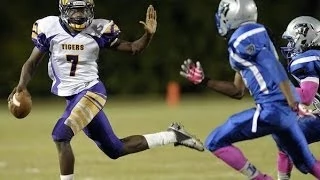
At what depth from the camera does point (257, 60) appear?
16.6 feet

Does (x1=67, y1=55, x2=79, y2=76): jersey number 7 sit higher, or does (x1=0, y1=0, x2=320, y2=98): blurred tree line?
(x1=67, y1=55, x2=79, y2=76): jersey number 7

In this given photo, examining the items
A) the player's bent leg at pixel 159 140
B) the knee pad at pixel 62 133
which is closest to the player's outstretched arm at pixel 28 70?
the knee pad at pixel 62 133

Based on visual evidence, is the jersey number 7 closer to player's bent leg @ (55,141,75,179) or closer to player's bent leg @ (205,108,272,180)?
player's bent leg @ (55,141,75,179)

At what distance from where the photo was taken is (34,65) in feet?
19.0

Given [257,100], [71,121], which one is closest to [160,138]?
[71,121]

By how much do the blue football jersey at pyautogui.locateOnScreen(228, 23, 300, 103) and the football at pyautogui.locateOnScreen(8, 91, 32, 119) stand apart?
1.49m

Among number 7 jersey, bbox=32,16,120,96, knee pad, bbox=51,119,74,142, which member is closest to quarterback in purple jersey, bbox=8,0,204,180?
number 7 jersey, bbox=32,16,120,96

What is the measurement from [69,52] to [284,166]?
166 centimetres

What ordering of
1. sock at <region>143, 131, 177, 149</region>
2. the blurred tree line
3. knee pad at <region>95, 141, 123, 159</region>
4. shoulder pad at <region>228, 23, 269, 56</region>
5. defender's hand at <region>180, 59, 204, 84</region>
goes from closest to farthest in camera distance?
shoulder pad at <region>228, 23, 269, 56</region> < defender's hand at <region>180, 59, 204, 84</region> < knee pad at <region>95, 141, 123, 159</region> < sock at <region>143, 131, 177, 149</region> < the blurred tree line

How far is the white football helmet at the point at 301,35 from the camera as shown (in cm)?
574

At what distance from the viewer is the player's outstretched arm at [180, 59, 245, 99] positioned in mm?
5152

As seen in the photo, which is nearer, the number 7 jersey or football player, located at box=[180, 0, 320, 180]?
football player, located at box=[180, 0, 320, 180]

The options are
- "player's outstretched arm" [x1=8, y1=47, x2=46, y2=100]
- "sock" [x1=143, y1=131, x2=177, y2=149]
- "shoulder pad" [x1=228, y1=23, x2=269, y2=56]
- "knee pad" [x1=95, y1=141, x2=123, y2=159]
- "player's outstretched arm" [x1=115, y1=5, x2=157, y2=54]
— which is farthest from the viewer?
"sock" [x1=143, y1=131, x2=177, y2=149]

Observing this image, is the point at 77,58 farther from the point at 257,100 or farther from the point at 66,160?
the point at 257,100
